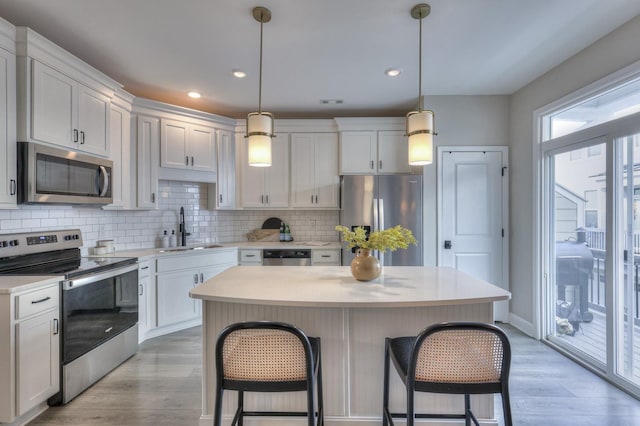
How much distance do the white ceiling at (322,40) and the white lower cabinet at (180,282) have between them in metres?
1.86

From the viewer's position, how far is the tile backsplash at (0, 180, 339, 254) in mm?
2680

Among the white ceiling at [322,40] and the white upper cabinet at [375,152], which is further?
the white upper cabinet at [375,152]

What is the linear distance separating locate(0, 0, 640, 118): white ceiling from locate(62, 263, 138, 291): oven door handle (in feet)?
5.92

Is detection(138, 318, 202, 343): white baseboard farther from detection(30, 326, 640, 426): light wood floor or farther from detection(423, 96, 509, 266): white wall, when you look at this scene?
detection(423, 96, 509, 266): white wall

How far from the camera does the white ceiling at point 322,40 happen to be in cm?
213

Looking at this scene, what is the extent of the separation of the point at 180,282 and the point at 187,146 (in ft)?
5.10

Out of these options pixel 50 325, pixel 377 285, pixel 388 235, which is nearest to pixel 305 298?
pixel 377 285

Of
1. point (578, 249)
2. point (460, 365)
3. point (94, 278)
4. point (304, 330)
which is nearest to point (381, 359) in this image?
point (304, 330)

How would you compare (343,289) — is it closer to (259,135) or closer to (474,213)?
(259,135)

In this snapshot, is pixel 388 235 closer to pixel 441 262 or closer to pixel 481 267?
pixel 441 262

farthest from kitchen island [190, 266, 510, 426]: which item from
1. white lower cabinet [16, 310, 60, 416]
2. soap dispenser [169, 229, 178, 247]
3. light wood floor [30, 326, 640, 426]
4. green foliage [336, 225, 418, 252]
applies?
soap dispenser [169, 229, 178, 247]

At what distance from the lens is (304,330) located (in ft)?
6.19

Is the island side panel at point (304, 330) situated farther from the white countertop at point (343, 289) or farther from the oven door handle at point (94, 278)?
the oven door handle at point (94, 278)

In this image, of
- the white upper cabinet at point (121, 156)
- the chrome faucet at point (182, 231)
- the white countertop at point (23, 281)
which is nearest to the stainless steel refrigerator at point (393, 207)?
the chrome faucet at point (182, 231)
